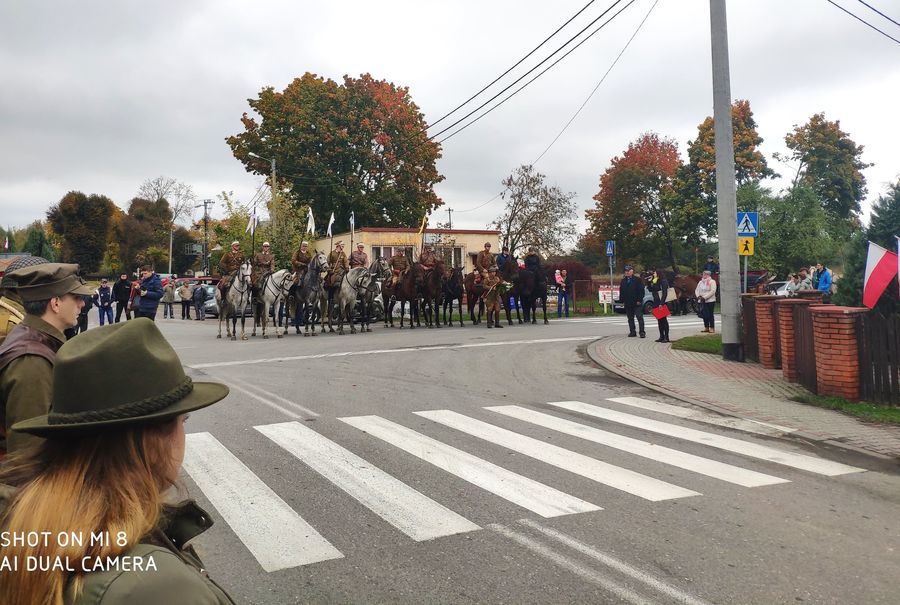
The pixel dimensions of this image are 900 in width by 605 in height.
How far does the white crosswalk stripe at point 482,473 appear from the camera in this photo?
5.18 meters

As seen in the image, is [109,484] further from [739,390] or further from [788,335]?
[788,335]

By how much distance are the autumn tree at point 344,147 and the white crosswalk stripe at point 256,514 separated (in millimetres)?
41051

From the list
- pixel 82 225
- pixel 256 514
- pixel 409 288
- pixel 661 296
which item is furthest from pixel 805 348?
pixel 82 225

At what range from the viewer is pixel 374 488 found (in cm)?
563

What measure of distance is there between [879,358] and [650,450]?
4522 millimetres

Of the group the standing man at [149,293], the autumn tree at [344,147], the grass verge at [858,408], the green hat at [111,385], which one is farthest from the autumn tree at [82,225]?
the green hat at [111,385]

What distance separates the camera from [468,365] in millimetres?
13578

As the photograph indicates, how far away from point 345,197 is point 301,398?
3861cm

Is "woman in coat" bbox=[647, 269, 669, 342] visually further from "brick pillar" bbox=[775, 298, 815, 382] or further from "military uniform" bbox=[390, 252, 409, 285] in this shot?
"military uniform" bbox=[390, 252, 409, 285]

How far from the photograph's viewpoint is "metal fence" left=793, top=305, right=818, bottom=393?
10.3 meters

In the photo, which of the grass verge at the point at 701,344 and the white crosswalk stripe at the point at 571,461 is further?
the grass verge at the point at 701,344

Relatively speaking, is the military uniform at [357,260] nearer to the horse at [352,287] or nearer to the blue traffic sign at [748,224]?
the horse at [352,287]

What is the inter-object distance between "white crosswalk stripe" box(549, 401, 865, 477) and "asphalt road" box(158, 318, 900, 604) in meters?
0.04

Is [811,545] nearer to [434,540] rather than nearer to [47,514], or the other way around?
[434,540]
